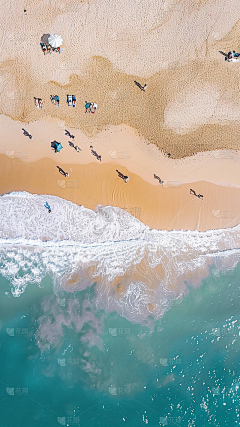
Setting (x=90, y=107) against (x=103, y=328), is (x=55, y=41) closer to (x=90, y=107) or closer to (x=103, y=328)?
(x=90, y=107)

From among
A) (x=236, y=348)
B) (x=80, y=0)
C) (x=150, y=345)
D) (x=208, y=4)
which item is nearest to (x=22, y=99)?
(x=80, y=0)

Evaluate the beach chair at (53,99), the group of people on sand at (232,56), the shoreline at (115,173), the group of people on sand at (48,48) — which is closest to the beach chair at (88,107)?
the shoreline at (115,173)

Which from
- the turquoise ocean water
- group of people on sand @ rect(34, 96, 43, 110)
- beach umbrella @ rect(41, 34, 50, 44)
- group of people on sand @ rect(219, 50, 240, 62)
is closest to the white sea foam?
the turquoise ocean water

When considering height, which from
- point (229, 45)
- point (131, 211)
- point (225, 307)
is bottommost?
point (225, 307)

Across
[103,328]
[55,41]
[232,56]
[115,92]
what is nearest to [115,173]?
[115,92]

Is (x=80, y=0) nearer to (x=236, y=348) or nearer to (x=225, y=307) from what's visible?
(x=225, y=307)
